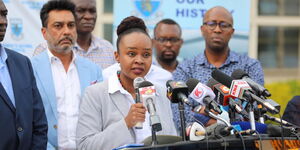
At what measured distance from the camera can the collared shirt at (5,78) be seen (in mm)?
3783

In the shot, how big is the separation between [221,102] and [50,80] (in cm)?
159

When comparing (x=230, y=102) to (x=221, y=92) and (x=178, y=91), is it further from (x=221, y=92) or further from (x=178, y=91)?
(x=178, y=91)

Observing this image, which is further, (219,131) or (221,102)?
(221,102)

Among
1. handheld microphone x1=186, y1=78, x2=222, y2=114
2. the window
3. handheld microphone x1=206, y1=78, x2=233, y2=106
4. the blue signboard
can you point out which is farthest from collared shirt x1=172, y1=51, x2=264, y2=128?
the window

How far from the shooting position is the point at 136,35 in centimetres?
397

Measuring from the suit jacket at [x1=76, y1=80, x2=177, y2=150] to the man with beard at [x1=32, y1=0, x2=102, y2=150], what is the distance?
22.3 inches

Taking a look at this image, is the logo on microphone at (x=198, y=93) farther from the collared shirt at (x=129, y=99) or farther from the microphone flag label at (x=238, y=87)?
the collared shirt at (x=129, y=99)

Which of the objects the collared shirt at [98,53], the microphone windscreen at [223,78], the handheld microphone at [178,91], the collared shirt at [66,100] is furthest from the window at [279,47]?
the handheld microphone at [178,91]

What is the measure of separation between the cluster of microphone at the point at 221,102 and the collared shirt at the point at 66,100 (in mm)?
1099

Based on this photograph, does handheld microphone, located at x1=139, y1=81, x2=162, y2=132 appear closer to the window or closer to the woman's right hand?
the woman's right hand

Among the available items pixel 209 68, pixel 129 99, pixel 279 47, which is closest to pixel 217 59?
pixel 209 68

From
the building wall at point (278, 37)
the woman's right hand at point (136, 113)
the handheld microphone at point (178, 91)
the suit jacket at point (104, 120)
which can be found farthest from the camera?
the building wall at point (278, 37)

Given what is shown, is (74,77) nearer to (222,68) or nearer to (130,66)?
(130,66)

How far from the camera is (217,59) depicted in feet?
16.4
